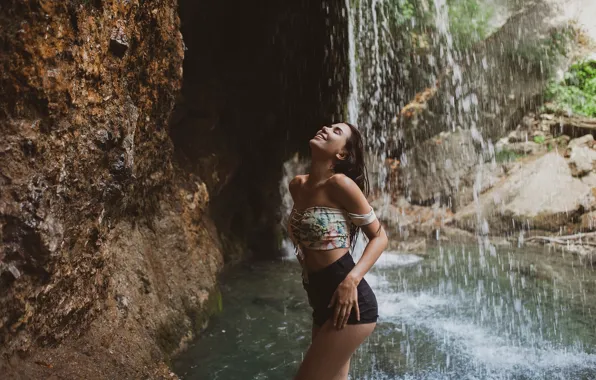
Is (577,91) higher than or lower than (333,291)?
higher

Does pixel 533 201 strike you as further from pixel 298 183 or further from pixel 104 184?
pixel 104 184

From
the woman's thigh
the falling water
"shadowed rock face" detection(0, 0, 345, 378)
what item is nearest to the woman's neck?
the woman's thigh

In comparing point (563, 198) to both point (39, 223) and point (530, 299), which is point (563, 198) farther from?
point (39, 223)

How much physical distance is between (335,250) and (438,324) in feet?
11.5

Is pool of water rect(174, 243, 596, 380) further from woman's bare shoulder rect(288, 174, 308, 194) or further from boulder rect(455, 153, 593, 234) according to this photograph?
woman's bare shoulder rect(288, 174, 308, 194)

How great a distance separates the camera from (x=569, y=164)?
Result: 419 inches

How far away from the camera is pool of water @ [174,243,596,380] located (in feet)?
14.1

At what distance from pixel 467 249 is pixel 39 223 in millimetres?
8227

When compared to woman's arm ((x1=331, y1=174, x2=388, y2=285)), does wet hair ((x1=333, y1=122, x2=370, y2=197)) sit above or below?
above

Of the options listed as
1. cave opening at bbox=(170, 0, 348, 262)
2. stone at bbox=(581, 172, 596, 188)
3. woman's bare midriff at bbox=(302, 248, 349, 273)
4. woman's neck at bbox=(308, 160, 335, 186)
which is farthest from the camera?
stone at bbox=(581, 172, 596, 188)

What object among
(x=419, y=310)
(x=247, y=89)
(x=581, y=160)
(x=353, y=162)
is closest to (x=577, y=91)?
(x=581, y=160)

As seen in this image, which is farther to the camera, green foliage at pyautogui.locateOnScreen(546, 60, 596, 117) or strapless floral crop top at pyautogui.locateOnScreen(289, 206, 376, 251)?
green foliage at pyautogui.locateOnScreen(546, 60, 596, 117)

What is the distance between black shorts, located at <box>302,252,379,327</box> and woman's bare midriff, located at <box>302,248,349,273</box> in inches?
0.6

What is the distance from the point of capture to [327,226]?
246cm
